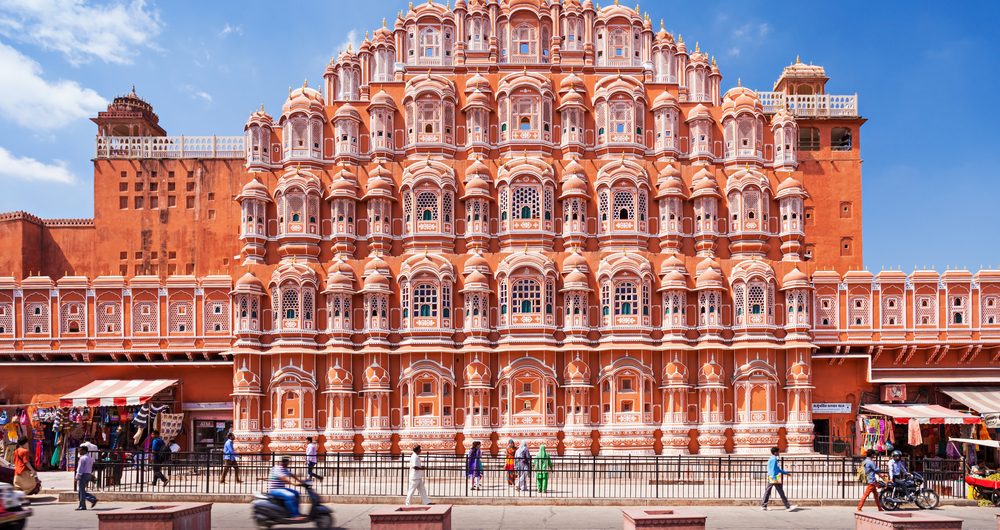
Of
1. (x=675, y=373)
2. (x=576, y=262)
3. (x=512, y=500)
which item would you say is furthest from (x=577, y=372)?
(x=512, y=500)

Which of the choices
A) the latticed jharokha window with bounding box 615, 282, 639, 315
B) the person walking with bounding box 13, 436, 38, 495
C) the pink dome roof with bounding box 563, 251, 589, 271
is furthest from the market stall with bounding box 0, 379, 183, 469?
the latticed jharokha window with bounding box 615, 282, 639, 315

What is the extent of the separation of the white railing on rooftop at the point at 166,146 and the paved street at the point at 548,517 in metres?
25.7

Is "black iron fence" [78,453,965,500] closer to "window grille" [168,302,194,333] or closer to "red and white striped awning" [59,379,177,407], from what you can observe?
"red and white striped awning" [59,379,177,407]

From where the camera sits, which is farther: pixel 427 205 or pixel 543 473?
pixel 427 205

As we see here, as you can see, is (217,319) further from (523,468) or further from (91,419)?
(523,468)

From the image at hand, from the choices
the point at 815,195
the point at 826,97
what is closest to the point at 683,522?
the point at 815,195

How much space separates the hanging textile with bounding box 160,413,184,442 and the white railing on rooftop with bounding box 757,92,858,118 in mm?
33031

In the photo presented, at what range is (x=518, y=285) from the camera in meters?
37.1

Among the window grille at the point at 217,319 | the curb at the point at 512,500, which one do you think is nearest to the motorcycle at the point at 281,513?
the curb at the point at 512,500

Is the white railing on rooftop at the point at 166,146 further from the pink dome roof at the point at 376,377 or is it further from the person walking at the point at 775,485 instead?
the person walking at the point at 775,485

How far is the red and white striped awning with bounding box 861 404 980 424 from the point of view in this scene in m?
34.6

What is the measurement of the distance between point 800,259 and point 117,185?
34856 millimetres

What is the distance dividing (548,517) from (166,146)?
1341 inches

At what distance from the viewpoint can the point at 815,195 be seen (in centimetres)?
4453
